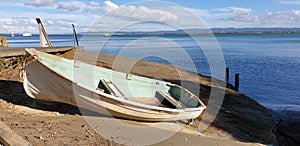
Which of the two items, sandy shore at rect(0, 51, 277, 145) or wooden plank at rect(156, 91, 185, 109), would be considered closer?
sandy shore at rect(0, 51, 277, 145)

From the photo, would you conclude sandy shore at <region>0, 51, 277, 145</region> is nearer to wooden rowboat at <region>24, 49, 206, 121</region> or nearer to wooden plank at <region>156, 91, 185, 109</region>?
wooden rowboat at <region>24, 49, 206, 121</region>

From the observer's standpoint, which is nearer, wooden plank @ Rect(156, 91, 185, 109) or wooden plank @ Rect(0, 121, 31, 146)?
wooden plank @ Rect(0, 121, 31, 146)

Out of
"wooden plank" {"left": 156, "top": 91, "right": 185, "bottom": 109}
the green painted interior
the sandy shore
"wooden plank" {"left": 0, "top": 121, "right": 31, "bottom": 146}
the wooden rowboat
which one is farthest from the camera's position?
"wooden plank" {"left": 156, "top": 91, "right": 185, "bottom": 109}

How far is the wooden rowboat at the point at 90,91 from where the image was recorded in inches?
268

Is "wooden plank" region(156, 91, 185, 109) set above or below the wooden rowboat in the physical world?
below

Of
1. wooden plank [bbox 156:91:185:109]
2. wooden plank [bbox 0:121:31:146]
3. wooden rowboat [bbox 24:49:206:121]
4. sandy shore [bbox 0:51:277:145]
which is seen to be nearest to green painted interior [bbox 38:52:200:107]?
wooden rowboat [bbox 24:49:206:121]

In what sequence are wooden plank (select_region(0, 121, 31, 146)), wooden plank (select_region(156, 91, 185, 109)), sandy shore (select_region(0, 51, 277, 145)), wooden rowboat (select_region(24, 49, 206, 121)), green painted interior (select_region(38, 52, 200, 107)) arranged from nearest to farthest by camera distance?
wooden plank (select_region(0, 121, 31, 146))
sandy shore (select_region(0, 51, 277, 145))
wooden rowboat (select_region(24, 49, 206, 121))
green painted interior (select_region(38, 52, 200, 107))
wooden plank (select_region(156, 91, 185, 109))

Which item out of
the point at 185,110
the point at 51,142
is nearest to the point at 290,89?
the point at 185,110

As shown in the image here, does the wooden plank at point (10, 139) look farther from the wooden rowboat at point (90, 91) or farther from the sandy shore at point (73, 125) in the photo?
the wooden rowboat at point (90, 91)

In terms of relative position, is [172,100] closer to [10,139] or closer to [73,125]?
[73,125]

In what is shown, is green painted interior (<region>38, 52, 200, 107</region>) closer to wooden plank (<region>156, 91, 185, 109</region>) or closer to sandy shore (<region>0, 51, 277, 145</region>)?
wooden plank (<region>156, 91, 185, 109</region>)

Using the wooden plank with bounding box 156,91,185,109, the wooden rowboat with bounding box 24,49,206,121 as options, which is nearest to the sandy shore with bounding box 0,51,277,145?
the wooden rowboat with bounding box 24,49,206,121

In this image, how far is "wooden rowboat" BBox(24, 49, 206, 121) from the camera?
6812 millimetres

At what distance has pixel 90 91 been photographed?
6.69 metres
